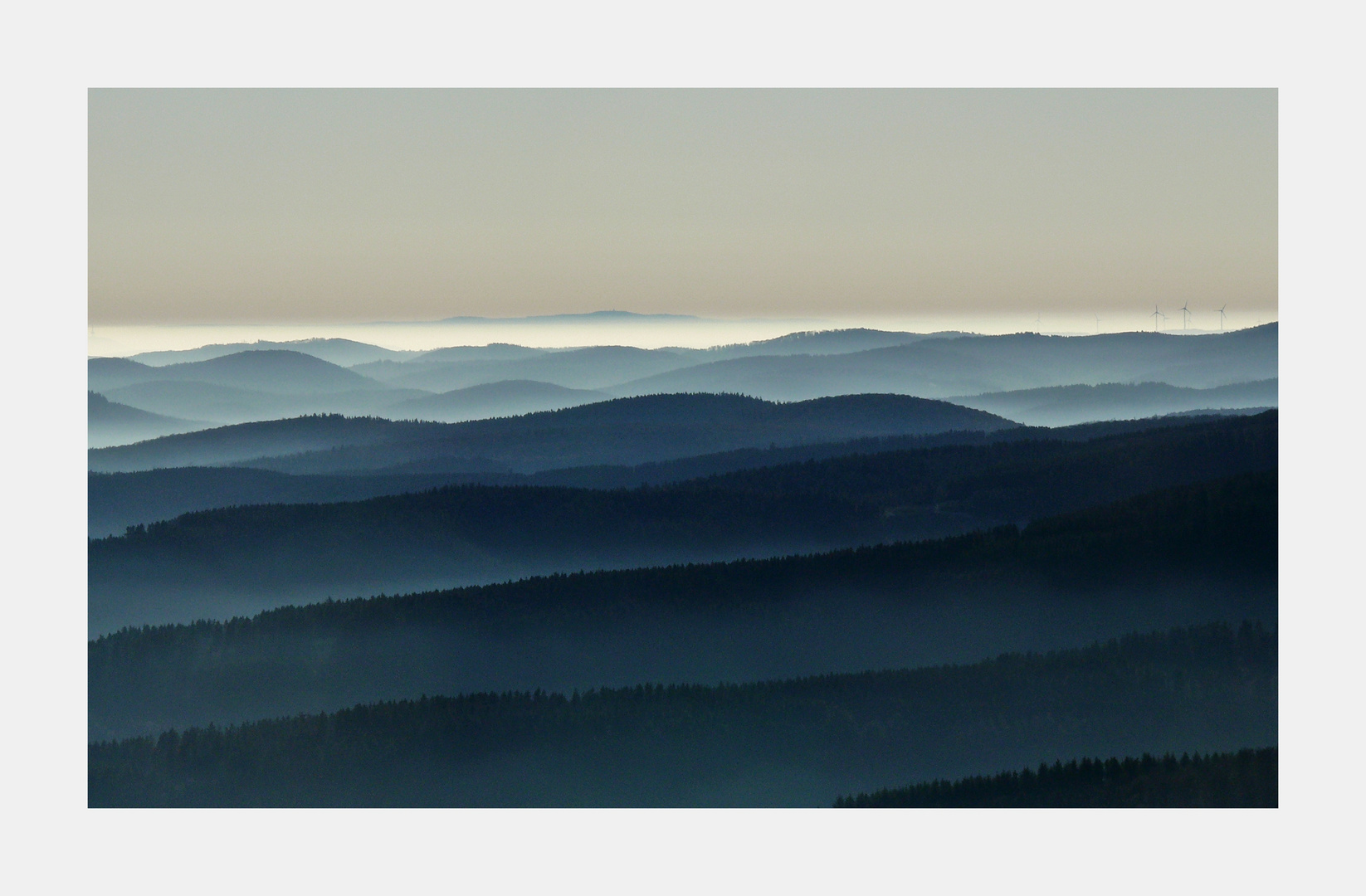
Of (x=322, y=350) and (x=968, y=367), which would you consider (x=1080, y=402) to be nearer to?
(x=968, y=367)

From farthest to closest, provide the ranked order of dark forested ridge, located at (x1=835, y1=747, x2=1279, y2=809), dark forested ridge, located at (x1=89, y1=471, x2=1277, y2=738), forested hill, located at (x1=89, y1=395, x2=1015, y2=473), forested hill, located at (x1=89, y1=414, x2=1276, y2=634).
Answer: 1. forested hill, located at (x1=89, y1=395, x2=1015, y2=473)
2. forested hill, located at (x1=89, y1=414, x2=1276, y2=634)
3. dark forested ridge, located at (x1=89, y1=471, x2=1277, y2=738)
4. dark forested ridge, located at (x1=835, y1=747, x2=1279, y2=809)

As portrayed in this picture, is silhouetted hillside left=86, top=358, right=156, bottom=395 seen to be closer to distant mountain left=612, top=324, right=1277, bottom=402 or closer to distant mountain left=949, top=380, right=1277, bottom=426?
distant mountain left=612, top=324, right=1277, bottom=402

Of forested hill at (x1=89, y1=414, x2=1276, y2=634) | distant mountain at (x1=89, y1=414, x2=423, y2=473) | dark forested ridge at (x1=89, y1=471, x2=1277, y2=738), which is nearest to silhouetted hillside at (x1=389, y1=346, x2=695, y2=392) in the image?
distant mountain at (x1=89, y1=414, x2=423, y2=473)

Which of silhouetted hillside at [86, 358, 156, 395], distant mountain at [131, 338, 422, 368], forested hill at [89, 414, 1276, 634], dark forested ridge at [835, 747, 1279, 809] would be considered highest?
distant mountain at [131, 338, 422, 368]

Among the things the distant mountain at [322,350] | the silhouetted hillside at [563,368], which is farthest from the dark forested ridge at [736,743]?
the distant mountain at [322,350]

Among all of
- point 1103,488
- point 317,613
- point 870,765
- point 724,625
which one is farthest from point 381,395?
point 1103,488

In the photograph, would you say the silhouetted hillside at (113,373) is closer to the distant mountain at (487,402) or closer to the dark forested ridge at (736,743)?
the distant mountain at (487,402)

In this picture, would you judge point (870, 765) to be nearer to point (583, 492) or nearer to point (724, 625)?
point (724, 625)

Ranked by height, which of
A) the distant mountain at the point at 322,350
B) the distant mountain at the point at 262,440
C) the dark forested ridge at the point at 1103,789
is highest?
the distant mountain at the point at 322,350
